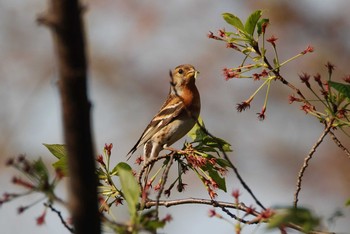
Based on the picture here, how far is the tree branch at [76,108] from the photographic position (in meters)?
1.64

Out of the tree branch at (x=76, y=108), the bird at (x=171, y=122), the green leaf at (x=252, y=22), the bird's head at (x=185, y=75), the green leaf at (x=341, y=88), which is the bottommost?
the tree branch at (x=76, y=108)

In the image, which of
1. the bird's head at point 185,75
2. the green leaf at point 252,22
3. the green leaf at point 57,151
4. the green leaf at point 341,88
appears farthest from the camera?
the bird's head at point 185,75

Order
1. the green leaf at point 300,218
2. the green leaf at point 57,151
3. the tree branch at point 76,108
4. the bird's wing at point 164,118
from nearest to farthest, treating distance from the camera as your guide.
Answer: the tree branch at point 76,108
the green leaf at point 300,218
the green leaf at point 57,151
the bird's wing at point 164,118

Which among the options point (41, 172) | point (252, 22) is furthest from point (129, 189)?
point (252, 22)

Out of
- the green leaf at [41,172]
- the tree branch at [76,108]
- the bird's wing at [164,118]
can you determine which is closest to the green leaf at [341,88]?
the green leaf at [41,172]

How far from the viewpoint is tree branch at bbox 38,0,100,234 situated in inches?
64.5

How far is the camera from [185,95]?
769 cm

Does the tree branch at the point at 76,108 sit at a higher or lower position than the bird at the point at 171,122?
lower

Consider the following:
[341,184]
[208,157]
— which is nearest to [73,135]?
[208,157]

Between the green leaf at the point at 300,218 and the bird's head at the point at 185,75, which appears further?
the bird's head at the point at 185,75

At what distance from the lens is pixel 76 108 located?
1.68 meters

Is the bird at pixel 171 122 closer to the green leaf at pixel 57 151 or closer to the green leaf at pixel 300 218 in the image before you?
the green leaf at pixel 57 151

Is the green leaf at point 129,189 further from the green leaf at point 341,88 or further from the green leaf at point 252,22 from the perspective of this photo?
the green leaf at point 252,22

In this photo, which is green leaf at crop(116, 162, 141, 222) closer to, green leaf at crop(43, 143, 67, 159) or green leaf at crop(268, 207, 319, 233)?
green leaf at crop(268, 207, 319, 233)
